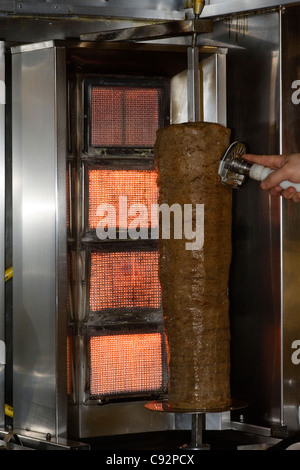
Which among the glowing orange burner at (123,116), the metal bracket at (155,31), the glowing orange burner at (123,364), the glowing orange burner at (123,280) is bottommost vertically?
the glowing orange burner at (123,364)

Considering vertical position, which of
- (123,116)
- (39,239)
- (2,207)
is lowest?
(39,239)

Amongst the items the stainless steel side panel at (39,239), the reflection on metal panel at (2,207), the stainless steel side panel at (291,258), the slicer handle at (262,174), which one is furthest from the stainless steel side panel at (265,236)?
the reflection on metal panel at (2,207)

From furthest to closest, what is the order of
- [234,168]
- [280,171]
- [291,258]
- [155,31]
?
[291,258] < [155,31] < [234,168] < [280,171]

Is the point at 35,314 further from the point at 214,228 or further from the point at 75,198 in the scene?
the point at 214,228

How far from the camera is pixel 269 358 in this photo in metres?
3.32

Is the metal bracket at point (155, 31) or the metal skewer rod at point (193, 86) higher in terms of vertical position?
the metal bracket at point (155, 31)

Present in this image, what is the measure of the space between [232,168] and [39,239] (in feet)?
2.95

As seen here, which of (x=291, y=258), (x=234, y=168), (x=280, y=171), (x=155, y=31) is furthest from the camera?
(x=291, y=258)

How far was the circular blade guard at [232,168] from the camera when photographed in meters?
2.88

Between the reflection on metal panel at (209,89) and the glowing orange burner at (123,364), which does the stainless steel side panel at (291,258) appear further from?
the glowing orange burner at (123,364)

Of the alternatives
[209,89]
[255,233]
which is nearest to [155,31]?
[209,89]

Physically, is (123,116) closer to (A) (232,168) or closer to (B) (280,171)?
(A) (232,168)

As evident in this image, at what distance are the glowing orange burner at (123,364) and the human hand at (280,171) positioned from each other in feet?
3.35

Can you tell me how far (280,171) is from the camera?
9.06 feet
